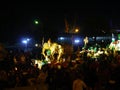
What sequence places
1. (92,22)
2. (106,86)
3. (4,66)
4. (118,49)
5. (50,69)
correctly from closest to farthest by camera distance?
(106,86)
(50,69)
(4,66)
(118,49)
(92,22)

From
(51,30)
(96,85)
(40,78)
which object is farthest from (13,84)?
(51,30)

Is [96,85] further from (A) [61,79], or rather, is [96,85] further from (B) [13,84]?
(B) [13,84]

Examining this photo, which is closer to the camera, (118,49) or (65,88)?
(65,88)

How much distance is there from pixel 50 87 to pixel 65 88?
75 centimetres

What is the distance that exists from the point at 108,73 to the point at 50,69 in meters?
3.21

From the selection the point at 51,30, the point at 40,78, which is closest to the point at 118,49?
the point at 40,78

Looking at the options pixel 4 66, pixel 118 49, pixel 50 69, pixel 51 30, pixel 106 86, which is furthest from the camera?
pixel 51 30

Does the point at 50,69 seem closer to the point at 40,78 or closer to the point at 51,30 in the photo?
the point at 40,78

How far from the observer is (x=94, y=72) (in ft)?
46.6

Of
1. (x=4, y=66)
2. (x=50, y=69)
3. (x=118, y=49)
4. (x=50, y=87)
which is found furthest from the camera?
(x=118, y=49)

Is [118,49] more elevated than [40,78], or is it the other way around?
[118,49]

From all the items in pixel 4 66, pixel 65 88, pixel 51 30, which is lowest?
pixel 65 88

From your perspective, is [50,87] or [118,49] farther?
[118,49]

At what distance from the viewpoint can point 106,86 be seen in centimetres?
1266
